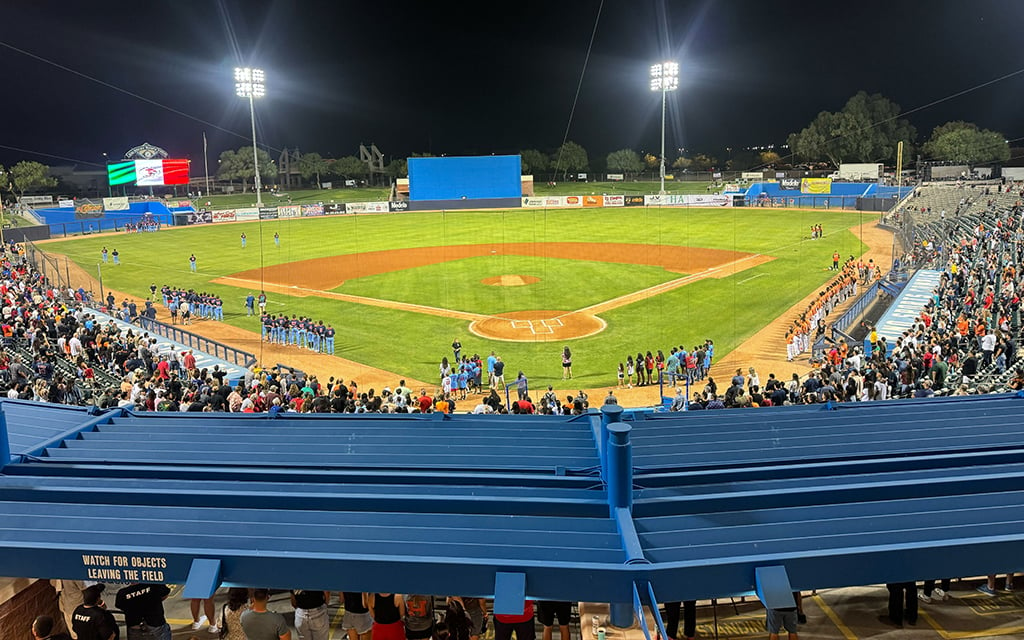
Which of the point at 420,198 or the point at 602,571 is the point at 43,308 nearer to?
the point at 602,571

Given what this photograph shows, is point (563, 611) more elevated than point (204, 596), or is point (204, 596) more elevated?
point (204, 596)

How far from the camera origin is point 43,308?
24875 millimetres

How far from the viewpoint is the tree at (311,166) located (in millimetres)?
111375

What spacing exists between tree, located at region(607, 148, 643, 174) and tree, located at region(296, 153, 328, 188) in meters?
44.4

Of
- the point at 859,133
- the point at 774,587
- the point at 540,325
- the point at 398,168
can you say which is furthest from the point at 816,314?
the point at 398,168

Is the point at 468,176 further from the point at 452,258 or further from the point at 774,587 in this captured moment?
the point at 774,587

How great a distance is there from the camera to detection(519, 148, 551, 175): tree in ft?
367

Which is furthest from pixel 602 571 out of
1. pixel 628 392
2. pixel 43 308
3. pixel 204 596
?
pixel 43 308

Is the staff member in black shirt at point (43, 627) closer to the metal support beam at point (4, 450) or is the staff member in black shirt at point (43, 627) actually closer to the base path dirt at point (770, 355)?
the metal support beam at point (4, 450)

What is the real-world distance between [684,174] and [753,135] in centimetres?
2182

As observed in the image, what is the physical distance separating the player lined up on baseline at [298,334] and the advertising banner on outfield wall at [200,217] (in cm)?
5524

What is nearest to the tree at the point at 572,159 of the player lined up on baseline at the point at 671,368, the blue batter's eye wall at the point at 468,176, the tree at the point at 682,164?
the tree at the point at 682,164

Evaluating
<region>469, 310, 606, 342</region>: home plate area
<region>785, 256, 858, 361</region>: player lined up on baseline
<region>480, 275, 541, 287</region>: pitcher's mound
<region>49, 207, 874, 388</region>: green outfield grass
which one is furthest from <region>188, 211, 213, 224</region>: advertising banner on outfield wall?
<region>785, 256, 858, 361</region>: player lined up on baseline

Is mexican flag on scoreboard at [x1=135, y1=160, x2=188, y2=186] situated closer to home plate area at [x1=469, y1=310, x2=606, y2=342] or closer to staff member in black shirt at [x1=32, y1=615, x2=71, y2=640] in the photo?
home plate area at [x1=469, y1=310, x2=606, y2=342]
